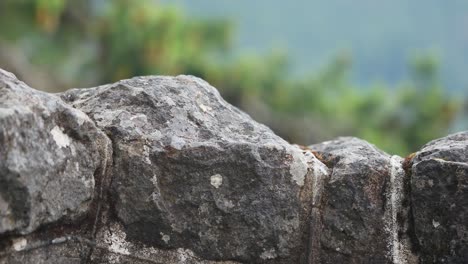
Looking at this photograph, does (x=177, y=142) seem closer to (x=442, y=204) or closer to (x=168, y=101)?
(x=168, y=101)

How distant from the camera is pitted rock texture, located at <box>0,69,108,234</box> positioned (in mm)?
1086

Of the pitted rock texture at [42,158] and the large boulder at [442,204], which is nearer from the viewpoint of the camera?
the pitted rock texture at [42,158]

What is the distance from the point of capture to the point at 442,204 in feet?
4.28

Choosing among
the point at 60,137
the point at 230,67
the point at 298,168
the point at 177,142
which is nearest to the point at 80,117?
the point at 60,137

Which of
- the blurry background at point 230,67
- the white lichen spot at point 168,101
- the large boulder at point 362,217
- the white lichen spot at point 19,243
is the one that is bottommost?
the white lichen spot at point 19,243

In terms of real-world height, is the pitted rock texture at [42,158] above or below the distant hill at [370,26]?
below

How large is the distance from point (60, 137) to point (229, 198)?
0.36 meters

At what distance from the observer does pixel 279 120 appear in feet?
29.3

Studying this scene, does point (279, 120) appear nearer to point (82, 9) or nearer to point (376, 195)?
point (82, 9)

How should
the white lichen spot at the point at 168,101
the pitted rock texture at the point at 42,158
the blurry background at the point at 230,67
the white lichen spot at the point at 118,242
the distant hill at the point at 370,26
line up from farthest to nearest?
the distant hill at the point at 370,26 < the blurry background at the point at 230,67 < the white lichen spot at the point at 168,101 < the white lichen spot at the point at 118,242 < the pitted rock texture at the point at 42,158

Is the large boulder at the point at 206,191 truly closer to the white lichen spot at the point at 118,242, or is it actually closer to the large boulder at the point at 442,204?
the white lichen spot at the point at 118,242

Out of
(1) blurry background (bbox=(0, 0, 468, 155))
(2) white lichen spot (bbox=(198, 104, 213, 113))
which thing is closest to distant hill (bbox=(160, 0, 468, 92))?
(1) blurry background (bbox=(0, 0, 468, 155))

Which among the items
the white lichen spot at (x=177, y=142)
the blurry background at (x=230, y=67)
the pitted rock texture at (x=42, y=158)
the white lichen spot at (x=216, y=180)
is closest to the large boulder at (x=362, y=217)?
the white lichen spot at (x=216, y=180)

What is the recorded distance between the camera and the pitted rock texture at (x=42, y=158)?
109 centimetres
